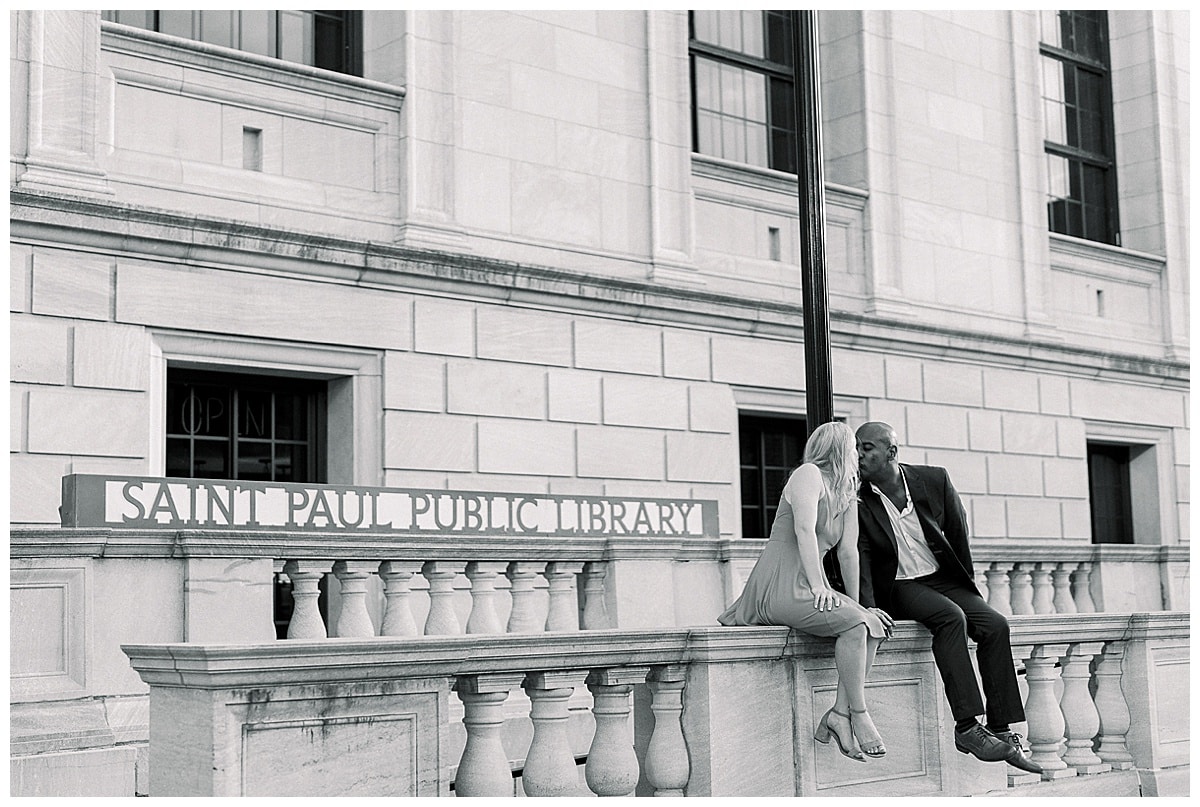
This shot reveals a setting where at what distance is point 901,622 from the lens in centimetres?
722

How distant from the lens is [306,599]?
969 cm

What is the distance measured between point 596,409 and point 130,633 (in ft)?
23.3

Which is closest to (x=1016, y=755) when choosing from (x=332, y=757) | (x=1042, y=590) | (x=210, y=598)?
(x=332, y=757)

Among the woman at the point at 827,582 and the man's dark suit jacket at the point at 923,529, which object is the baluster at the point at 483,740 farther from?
the man's dark suit jacket at the point at 923,529

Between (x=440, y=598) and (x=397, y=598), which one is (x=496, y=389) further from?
(x=397, y=598)

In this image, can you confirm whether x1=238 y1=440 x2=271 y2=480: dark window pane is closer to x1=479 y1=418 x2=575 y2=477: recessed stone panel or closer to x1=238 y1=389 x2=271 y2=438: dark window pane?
x1=238 y1=389 x2=271 y2=438: dark window pane

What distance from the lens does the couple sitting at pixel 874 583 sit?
668 centimetres

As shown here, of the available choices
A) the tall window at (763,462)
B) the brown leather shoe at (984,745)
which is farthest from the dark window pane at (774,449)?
the brown leather shoe at (984,745)

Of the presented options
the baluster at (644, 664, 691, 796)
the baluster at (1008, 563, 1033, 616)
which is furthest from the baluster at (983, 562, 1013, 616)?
the baluster at (644, 664, 691, 796)

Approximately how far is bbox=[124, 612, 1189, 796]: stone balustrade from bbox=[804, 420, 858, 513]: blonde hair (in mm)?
703

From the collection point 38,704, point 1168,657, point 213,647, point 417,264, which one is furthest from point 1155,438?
point 213,647

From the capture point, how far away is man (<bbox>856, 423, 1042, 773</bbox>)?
7.00 meters

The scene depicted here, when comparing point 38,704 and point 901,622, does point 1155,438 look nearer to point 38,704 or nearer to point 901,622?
point 901,622

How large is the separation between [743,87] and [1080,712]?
40.3 ft
